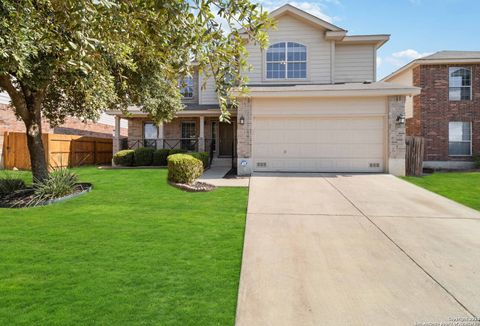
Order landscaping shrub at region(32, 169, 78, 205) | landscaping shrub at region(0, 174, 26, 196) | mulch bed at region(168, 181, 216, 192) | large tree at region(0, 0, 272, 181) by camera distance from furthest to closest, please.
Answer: mulch bed at region(168, 181, 216, 192) < landscaping shrub at region(0, 174, 26, 196) < landscaping shrub at region(32, 169, 78, 205) < large tree at region(0, 0, 272, 181)

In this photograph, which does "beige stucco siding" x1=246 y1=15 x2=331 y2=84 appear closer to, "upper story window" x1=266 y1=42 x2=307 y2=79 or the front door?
"upper story window" x1=266 y1=42 x2=307 y2=79

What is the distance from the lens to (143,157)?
1620cm

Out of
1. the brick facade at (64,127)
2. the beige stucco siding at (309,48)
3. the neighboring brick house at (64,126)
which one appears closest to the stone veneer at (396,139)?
the beige stucco siding at (309,48)

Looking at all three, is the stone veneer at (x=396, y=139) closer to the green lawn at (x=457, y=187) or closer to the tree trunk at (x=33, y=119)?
the green lawn at (x=457, y=187)

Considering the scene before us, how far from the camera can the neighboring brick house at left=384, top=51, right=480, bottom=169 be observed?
1634 centimetres

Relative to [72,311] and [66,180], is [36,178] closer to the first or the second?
[66,180]

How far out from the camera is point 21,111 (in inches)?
331

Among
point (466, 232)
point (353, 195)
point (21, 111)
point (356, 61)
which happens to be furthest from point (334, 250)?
point (356, 61)

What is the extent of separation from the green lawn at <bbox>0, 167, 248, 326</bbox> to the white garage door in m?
5.36

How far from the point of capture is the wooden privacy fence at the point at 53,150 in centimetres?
1517

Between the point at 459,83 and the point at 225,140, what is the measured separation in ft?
43.9

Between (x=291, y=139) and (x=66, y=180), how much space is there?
26.6 feet

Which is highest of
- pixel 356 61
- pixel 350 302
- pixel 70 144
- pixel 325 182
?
pixel 356 61

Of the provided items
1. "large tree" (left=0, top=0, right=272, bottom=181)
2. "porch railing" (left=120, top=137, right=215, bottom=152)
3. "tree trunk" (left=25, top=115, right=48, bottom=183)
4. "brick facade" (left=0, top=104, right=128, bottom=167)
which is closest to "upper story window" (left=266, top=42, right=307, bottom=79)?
"porch railing" (left=120, top=137, right=215, bottom=152)
